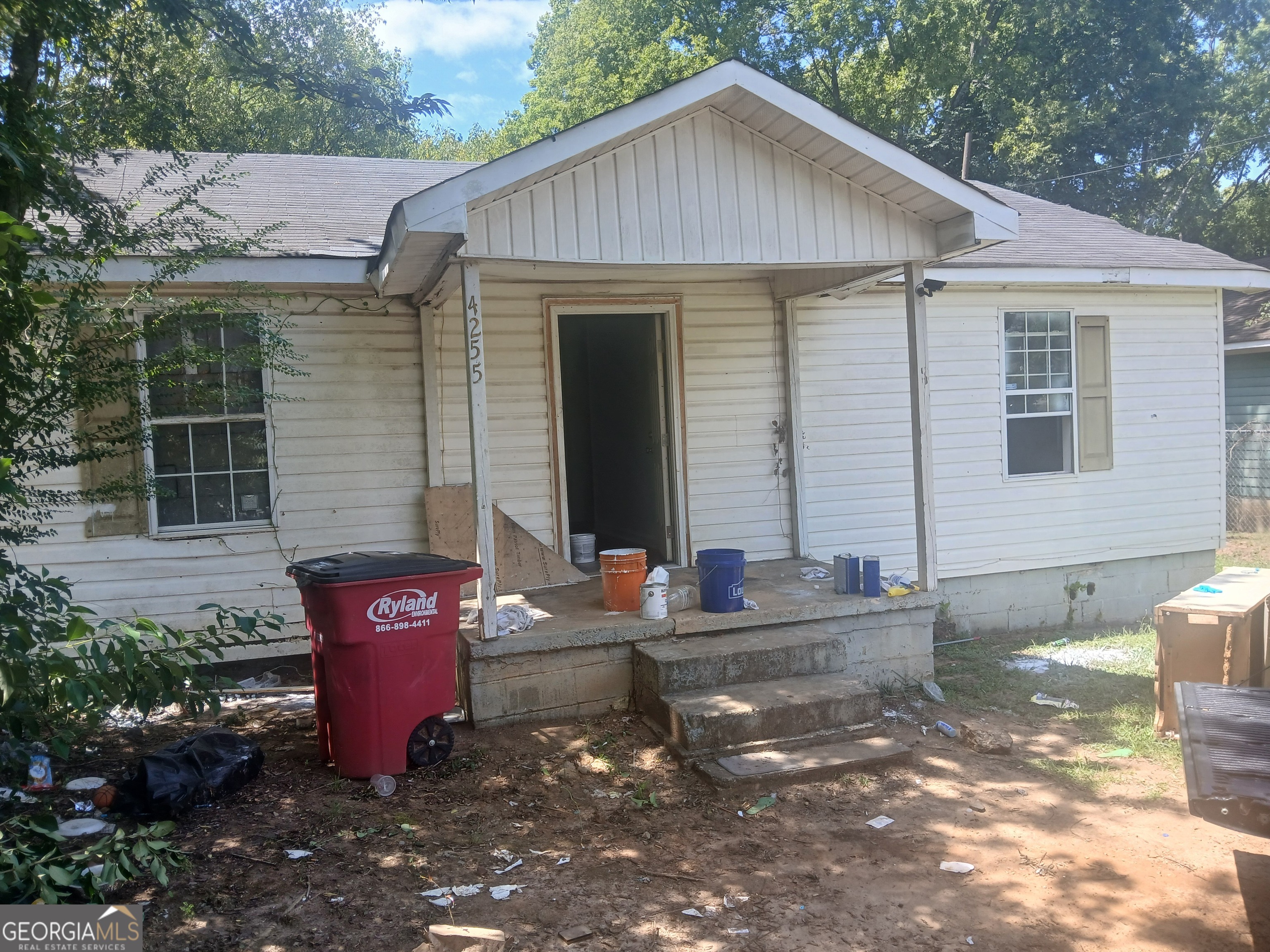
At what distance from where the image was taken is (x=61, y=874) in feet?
8.18

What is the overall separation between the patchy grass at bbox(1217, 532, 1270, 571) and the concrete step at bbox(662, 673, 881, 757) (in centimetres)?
766

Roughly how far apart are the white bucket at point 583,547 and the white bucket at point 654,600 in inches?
76.7

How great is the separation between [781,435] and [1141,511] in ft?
14.1

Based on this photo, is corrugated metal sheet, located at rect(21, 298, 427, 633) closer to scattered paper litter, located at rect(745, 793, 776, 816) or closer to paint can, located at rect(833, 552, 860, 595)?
paint can, located at rect(833, 552, 860, 595)

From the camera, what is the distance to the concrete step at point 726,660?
5266 millimetres

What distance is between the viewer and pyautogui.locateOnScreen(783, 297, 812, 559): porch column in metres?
7.86

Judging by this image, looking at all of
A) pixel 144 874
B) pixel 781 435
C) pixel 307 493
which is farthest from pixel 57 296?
pixel 781 435

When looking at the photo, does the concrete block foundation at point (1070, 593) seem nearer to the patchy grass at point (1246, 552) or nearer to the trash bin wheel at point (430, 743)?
the patchy grass at point (1246, 552)

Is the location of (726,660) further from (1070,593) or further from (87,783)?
(1070,593)

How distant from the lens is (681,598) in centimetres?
601

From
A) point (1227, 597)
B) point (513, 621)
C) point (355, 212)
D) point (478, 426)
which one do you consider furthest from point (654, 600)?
point (355, 212)

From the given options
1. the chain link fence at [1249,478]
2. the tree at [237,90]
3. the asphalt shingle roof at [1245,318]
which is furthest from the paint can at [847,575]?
the chain link fence at [1249,478]

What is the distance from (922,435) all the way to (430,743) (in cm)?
392

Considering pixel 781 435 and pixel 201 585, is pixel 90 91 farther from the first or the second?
pixel 781 435
